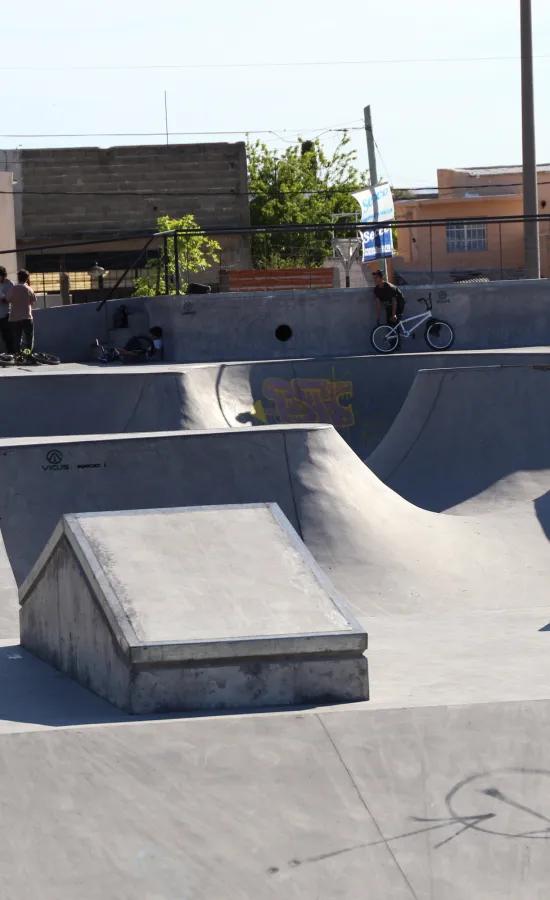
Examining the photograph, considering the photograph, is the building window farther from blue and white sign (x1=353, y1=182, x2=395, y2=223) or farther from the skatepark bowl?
the skatepark bowl

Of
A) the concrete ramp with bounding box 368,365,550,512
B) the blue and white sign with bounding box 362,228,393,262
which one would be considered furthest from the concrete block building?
the concrete ramp with bounding box 368,365,550,512

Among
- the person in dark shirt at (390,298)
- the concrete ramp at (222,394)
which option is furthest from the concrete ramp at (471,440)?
the person in dark shirt at (390,298)

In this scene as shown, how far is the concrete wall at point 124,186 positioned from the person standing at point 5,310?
27372 millimetres

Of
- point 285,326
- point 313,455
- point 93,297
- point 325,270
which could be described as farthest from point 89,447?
point 93,297

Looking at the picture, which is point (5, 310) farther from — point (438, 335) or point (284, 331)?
point (438, 335)

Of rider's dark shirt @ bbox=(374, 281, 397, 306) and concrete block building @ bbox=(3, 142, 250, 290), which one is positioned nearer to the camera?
rider's dark shirt @ bbox=(374, 281, 397, 306)

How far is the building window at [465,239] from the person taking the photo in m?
45.0

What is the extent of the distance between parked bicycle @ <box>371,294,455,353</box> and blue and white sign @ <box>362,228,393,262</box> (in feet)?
24.2

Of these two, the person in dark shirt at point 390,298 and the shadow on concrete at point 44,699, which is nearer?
the shadow on concrete at point 44,699

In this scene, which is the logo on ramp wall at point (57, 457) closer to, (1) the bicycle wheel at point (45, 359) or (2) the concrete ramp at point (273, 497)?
(2) the concrete ramp at point (273, 497)

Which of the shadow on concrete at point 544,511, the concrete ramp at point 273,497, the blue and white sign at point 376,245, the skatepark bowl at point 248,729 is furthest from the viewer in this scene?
the blue and white sign at point 376,245

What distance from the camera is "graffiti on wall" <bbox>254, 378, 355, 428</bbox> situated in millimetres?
17062

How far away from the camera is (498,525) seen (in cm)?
1134

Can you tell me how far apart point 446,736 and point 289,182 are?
A: 5412cm
